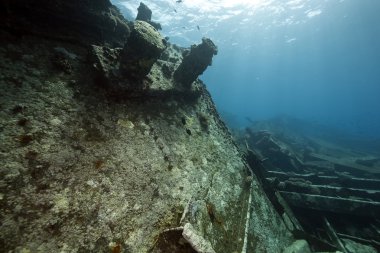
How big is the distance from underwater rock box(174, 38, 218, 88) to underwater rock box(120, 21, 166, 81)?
1.08 m

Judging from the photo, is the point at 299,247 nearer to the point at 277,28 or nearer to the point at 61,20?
the point at 61,20

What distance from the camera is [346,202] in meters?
5.80

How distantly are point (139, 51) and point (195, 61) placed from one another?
54.4 inches

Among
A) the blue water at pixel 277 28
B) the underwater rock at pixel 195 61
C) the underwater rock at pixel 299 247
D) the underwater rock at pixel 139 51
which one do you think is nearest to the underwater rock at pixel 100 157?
the underwater rock at pixel 139 51

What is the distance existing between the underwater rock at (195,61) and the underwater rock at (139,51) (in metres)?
1.08

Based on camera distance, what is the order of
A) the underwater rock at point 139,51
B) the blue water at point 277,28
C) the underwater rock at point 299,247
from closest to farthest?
1. the underwater rock at point 139,51
2. the underwater rock at point 299,247
3. the blue water at point 277,28

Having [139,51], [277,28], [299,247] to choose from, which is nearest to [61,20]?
[139,51]

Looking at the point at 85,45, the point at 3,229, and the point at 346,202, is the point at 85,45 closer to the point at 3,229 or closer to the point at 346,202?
the point at 3,229

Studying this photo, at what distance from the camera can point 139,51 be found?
3.20 metres

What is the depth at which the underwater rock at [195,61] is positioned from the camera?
4355 mm

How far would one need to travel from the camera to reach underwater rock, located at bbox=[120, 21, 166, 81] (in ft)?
10.4

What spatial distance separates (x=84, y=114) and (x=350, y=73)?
94372 millimetres

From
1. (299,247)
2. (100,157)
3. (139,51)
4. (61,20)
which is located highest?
(139,51)

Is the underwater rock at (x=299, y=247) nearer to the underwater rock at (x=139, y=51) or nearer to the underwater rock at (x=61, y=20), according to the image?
the underwater rock at (x=139, y=51)
